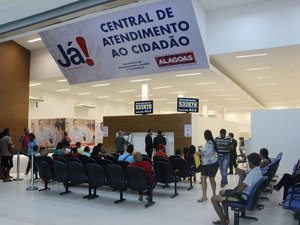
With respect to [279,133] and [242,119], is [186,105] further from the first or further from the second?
[242,119]

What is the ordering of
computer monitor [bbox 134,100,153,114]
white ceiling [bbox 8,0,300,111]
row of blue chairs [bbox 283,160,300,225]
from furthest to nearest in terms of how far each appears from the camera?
computer monitor [bbox 134,100,153,114]
white ceiling [bbox 8,0,300,111]
row of blue chairs [bbox 283,160,300,225]

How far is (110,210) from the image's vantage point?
5.33m

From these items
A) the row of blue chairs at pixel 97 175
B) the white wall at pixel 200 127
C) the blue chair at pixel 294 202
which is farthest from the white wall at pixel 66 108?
the blue chair at pixel 294 202

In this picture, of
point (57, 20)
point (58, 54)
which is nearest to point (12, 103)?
point (58, 54)

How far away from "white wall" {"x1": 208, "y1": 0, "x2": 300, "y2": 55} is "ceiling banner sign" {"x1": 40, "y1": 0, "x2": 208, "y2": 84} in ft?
3.16

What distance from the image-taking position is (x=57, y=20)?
11.2ft

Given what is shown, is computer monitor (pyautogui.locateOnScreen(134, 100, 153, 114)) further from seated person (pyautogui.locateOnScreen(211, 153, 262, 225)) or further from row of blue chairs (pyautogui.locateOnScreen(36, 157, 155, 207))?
seated person (pyautogui.locateOnScreen(211, 153, 262, 225))

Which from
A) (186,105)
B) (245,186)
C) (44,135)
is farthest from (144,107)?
(245,186)

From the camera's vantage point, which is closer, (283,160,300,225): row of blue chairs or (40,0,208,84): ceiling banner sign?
(283,160,300,225): row of blue chairs

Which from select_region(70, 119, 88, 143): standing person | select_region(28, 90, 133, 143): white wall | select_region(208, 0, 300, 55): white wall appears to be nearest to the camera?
select_region(208, 0, 300, 55): white wall

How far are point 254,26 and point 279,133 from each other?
353cm

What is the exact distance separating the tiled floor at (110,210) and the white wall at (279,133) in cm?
308

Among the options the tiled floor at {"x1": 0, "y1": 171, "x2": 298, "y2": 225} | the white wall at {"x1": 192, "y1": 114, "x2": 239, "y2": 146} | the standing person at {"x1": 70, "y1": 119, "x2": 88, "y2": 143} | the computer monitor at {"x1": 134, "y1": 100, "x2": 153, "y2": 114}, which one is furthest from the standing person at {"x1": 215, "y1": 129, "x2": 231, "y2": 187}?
the standing person at {"x1": 70, "y1": 119, "x2": 88, "y2": 143}

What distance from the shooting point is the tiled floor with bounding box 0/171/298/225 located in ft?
15.5
